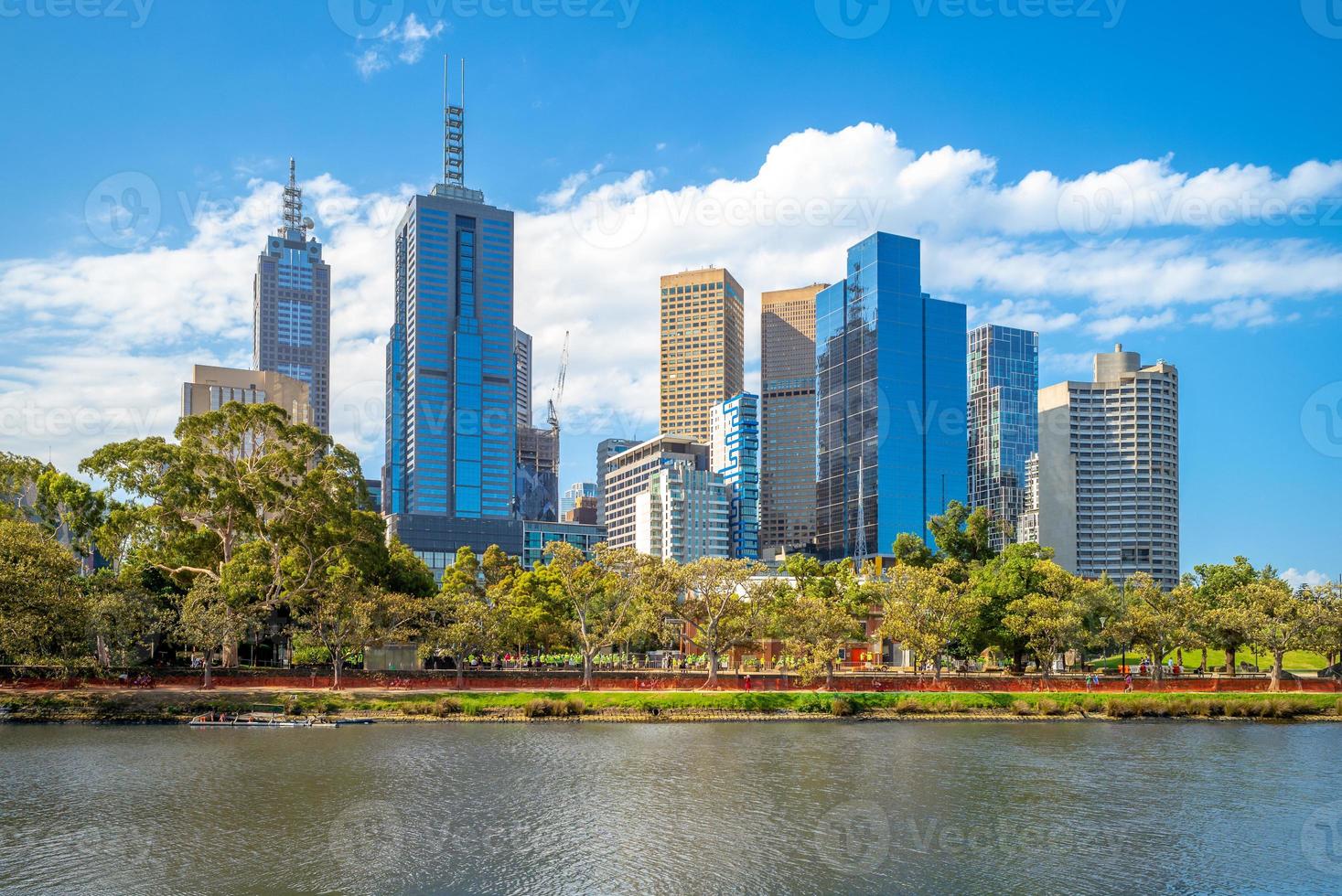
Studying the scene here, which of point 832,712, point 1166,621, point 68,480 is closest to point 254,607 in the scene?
point 68,480

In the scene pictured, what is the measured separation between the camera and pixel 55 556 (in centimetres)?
8350

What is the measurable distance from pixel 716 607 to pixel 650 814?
46.2 m

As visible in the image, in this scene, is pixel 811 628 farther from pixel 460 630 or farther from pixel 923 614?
pixel 460 630

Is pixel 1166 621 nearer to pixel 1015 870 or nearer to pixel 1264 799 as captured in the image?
pixel 1264 799

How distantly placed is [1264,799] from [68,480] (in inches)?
3722

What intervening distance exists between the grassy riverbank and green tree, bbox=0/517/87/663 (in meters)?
3.97

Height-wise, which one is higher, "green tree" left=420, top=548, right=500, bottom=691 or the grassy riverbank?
"green tree" left=420, top=548, right=500, bottom=691

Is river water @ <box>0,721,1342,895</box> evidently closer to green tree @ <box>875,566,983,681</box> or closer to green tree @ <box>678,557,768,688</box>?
green tree @ <box>678,557,768,688</box>

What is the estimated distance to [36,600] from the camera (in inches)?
3174

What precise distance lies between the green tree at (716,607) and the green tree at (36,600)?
49.1 metres

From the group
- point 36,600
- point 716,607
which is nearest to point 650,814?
point 716,607

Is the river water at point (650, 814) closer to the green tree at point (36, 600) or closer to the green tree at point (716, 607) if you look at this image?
the green tree at point (36, 600)

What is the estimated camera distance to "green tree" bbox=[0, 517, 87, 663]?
262 ft

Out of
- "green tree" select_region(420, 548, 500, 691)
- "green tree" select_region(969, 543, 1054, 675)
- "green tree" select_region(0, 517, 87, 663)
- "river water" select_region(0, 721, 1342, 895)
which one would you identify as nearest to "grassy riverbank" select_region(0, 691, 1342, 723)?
"green tree" select_region(0, 517, 87, 663)
